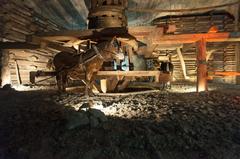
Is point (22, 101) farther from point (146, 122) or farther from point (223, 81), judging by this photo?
point (223, 81)

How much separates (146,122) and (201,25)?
14.0 meters

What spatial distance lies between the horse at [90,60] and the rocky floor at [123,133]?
7.75 feet

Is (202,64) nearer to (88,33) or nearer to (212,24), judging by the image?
(88,33)

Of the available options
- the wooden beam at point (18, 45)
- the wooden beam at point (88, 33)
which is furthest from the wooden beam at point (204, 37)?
the wooden beam at point (18, 45)

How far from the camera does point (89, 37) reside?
881 cm

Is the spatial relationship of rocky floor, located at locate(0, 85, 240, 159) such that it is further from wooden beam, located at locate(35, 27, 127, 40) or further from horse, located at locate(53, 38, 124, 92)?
wooden beam, located at locate(35, 27, 127, 40)

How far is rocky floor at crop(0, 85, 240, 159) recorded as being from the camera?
3.66 metres

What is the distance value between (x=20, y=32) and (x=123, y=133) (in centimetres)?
1047

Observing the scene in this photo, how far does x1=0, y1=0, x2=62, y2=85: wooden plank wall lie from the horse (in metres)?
3.38

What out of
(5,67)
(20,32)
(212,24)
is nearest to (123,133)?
(5,67)

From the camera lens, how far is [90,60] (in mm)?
7629

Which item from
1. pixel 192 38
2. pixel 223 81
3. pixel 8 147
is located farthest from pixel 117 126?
pixel 223 81

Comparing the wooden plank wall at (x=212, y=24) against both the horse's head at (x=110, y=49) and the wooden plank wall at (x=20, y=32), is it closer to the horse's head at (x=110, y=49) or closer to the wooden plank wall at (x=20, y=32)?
the wooden plank wall at (x=20, y=32)

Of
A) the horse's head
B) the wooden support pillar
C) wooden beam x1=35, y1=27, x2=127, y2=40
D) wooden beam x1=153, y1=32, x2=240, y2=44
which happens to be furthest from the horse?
the wooden support pillar
